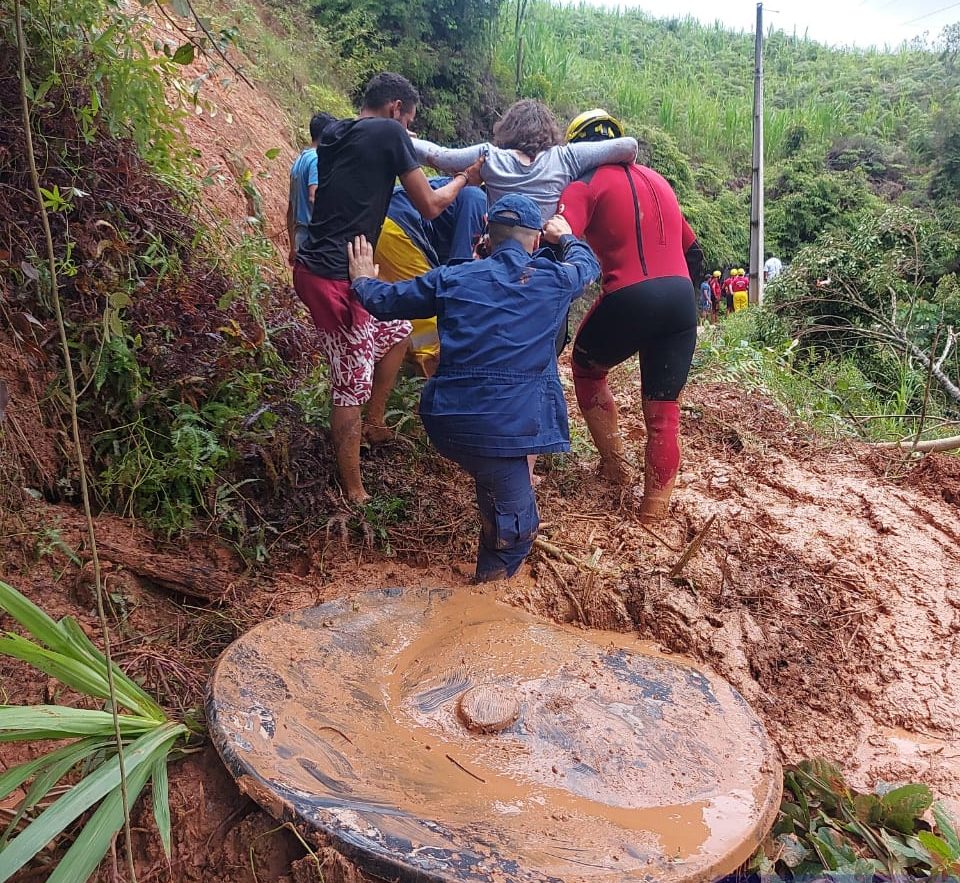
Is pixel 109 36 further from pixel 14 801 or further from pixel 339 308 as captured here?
pixel 14 801

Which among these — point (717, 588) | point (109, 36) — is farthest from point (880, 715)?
point (109, 36)

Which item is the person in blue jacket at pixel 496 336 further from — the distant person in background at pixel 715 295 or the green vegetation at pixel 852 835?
the distant person in background at pixel 715 295

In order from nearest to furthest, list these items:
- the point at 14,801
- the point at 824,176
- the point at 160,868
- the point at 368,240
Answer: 1. the point at 160,868
2. the point at 14,801
3. the point at 368,240
4. the point at 824,176

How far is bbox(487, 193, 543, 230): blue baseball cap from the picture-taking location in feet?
8.45

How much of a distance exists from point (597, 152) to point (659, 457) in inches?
53.2

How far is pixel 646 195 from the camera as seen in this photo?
313 centimetres

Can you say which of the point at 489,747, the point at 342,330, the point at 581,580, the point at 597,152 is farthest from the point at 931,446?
the point at 489,747

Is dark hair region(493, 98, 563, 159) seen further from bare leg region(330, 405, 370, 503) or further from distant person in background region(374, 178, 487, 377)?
bare leg region(330, 405, 370, 503)

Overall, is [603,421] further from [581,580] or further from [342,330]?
[342,330]

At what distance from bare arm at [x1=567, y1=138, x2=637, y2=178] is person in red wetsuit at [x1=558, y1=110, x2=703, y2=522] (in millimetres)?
37

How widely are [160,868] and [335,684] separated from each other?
2.00ft

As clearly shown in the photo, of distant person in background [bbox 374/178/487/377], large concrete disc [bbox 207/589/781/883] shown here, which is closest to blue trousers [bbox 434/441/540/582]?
large concrete disc [bbox 207/589/781/883]

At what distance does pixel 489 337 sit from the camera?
253cm

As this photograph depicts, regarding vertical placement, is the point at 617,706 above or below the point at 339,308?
below
